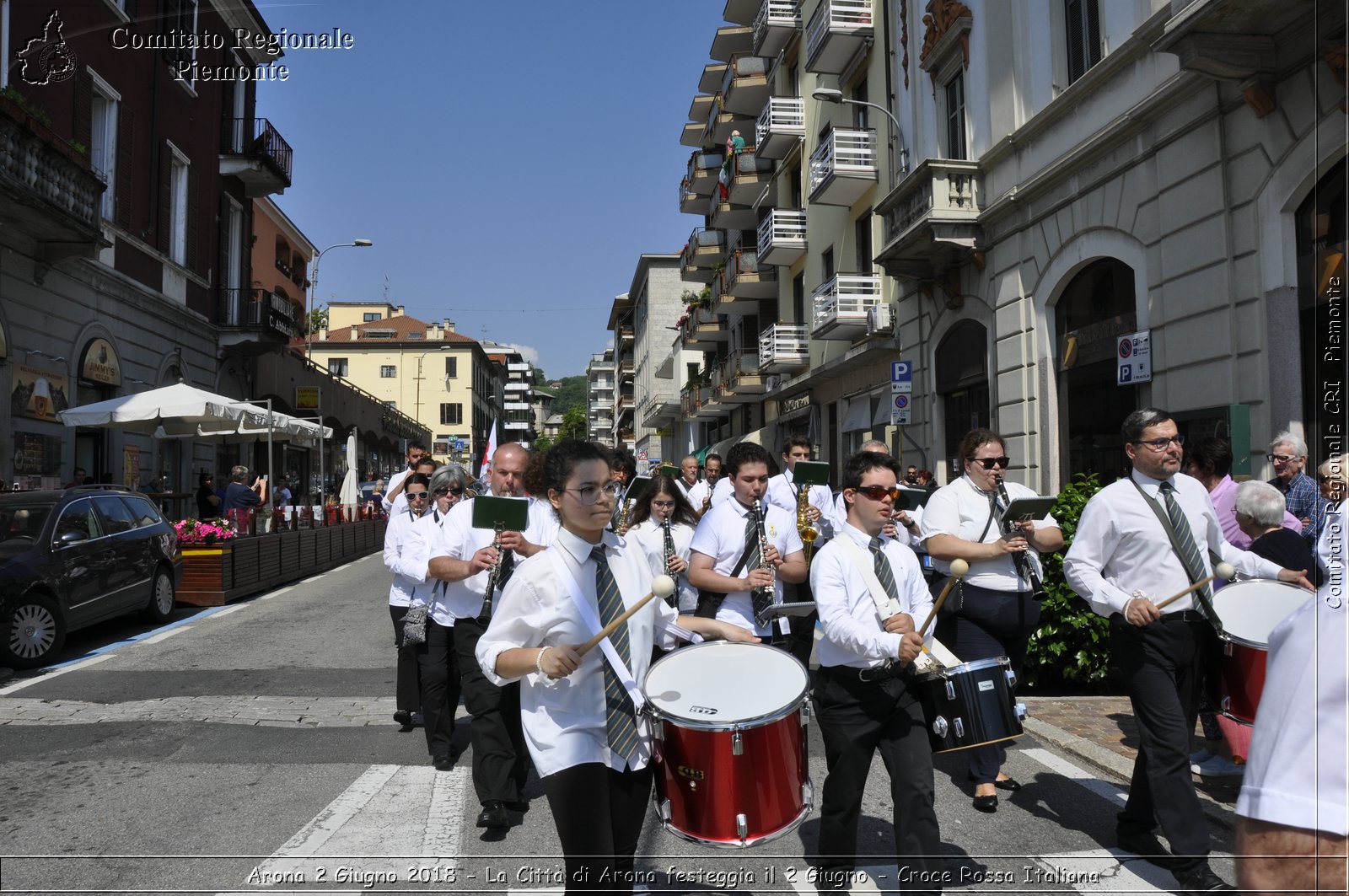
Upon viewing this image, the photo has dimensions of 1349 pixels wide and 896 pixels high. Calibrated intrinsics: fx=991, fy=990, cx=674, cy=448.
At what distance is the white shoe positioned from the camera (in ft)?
19.1

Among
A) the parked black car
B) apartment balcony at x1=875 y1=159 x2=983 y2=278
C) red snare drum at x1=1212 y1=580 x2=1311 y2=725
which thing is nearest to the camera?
red snare drum at x1=1212 y1=580 x2=1311 y2=725

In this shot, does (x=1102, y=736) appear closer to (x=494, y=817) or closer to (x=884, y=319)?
(x=494, y=817)

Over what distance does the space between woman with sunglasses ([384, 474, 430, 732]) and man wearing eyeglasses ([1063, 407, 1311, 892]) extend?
13.3 ft

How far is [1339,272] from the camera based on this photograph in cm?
841

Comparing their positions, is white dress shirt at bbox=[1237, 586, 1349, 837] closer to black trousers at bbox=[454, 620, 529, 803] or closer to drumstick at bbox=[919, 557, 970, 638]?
drumstick at bbox=[919, 557, 970, 638]

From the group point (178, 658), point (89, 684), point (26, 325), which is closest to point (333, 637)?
point (178, 658)

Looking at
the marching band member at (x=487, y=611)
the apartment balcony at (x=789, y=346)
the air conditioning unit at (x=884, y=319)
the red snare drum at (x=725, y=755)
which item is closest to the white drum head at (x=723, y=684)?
the red snare drum at (x=725, y=755)

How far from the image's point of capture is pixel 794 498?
8.66m

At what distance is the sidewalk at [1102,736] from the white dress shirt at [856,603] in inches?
89.0

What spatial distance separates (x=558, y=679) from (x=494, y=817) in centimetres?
229

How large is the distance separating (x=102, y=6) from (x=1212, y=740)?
22482 mm

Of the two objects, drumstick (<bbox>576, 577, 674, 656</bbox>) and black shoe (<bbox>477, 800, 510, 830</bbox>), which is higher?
drumstick (<bbox>576, 577, 674, 656</bbox>)

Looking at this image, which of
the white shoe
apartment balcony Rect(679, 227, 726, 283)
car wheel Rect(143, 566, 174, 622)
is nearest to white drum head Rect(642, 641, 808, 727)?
the white shoe

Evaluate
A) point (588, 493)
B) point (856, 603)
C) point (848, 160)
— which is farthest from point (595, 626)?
point (848, 160)
